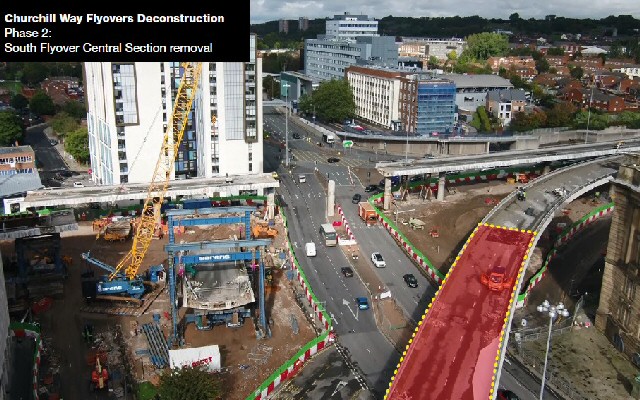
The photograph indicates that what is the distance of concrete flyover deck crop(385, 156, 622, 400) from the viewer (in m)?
33.0

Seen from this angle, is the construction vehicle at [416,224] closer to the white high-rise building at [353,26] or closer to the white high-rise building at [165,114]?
the white high-rise building at [165,114]

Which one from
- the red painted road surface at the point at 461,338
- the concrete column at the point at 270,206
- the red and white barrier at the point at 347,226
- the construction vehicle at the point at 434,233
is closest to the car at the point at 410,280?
the red painted road surface at the point at 461,338

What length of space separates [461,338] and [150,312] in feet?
84.4

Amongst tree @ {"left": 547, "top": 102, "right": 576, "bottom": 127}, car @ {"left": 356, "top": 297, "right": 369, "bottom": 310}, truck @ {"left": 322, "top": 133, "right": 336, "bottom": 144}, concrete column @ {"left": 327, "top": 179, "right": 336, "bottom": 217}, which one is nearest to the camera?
car @ {"left": 356, "top": 297, "right": 369, "bottom": 310}

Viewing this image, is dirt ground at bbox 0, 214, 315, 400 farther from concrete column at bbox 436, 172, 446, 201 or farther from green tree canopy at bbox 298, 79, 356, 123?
green tree canopy at bbox 298, 79, 356, 123

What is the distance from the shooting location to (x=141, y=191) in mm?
68188

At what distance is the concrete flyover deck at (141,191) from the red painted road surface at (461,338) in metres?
33.0

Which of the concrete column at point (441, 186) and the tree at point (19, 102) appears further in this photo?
the tree at point (19, 102)

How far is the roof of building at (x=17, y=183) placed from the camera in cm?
7612

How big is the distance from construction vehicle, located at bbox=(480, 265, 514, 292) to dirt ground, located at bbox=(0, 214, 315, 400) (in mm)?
13645

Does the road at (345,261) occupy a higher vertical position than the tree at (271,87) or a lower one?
lower

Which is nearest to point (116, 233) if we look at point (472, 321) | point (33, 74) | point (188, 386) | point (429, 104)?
point (188, 386)

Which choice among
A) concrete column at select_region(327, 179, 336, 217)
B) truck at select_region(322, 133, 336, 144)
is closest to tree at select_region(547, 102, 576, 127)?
truck at select_region(322, 133, 336, 144)

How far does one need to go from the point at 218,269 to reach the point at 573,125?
315ft
